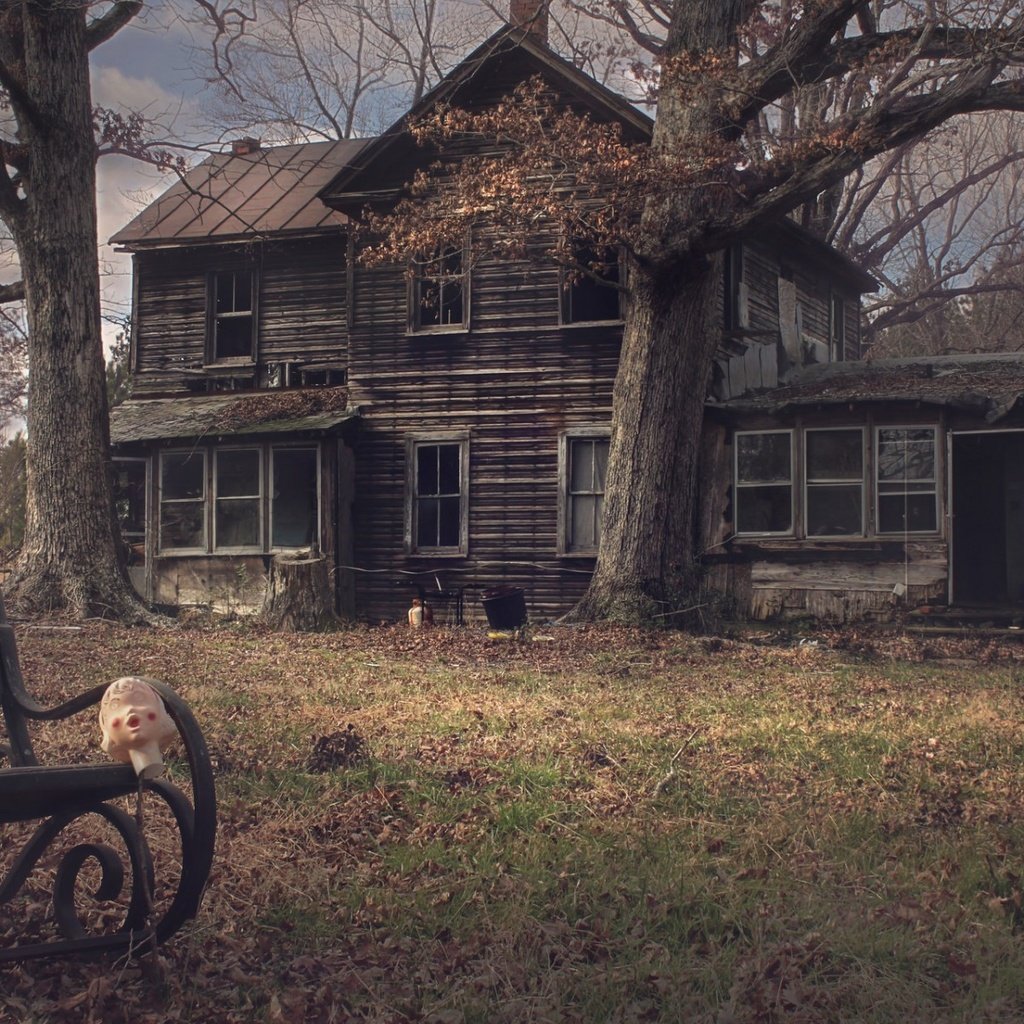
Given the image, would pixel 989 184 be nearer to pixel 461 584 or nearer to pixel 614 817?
pixel 461 584

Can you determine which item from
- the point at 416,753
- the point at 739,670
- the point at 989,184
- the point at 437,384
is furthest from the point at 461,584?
the point at 989,184

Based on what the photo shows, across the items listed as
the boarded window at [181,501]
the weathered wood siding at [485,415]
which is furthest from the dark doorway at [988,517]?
the boarded window at [181,501]

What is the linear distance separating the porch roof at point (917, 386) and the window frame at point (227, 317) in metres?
8.42

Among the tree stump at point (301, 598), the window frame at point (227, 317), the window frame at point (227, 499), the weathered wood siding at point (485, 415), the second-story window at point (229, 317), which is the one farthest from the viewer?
the second-story window at point (229, 317)

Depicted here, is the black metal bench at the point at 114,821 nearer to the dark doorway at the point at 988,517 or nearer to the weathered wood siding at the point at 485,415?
the weathered wood siding at the point at 485,415

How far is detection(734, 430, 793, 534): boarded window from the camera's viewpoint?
19.2m

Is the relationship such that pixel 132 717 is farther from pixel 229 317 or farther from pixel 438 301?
pixel 229 317

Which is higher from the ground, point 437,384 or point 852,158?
point 852,158

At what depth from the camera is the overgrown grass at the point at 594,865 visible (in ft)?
13.5

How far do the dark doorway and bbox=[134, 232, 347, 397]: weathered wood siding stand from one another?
10.8 metres

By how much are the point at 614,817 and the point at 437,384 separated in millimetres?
14816

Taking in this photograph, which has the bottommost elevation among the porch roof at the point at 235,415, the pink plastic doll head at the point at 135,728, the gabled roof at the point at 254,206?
the pink plastic doll head at the point at 135,728

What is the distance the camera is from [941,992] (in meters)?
4.19

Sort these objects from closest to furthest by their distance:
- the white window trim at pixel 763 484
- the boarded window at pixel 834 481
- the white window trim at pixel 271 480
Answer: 1. the boarded window at pixel 834 481
2. the white window trim at pixel 763 484
3. the white window trim at pixel 271 480
